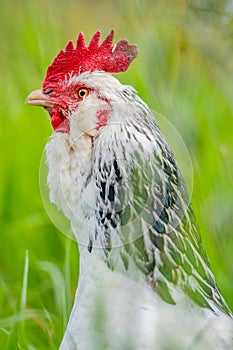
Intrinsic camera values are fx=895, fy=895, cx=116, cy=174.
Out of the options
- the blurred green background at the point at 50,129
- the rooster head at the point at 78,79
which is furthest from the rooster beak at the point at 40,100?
the blurred green background at the point at 50,129

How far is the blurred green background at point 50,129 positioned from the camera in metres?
1.51

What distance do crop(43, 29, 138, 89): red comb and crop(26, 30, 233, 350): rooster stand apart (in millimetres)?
59

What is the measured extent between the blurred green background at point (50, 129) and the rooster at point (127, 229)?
3.0 inches

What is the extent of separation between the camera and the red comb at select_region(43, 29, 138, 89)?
6.18ft

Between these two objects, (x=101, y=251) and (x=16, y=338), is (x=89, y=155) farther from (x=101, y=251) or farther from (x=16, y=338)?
(x=16, y=338)

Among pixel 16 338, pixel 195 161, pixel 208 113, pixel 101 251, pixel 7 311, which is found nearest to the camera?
pixel 195 161

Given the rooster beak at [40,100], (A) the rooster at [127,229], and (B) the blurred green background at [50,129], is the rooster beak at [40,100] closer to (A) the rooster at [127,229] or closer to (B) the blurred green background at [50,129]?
(A) the rooster at [127,229]

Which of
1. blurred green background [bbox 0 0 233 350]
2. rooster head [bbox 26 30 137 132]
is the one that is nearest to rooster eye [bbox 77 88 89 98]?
rooster head [bbox 26 30 137 132]

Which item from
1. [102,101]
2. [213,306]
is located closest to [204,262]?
[213,306]

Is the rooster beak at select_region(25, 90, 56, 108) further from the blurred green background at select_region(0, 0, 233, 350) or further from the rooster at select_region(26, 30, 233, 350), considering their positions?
the blurred green background at select_region(0, 0, 233, 350)

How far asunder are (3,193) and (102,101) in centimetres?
133

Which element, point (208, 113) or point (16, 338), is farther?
Result: point (208, 113)

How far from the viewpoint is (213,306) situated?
1.68 meters

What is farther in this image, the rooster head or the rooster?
the rooster head
